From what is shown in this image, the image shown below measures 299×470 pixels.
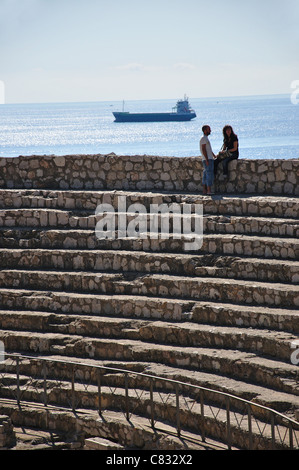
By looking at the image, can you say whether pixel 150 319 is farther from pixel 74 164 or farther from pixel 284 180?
pixel 74 164

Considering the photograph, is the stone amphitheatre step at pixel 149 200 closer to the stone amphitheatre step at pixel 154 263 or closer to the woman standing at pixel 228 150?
the woman standing at pixel 228 150

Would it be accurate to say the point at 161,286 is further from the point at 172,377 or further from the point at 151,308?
the point at 172,377

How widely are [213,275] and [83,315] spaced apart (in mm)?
2453

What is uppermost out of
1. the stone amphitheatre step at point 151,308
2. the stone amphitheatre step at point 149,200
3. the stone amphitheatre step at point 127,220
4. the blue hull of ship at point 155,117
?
the blue hull of ship at point 155,117

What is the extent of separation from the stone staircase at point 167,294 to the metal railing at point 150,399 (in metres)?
0.19

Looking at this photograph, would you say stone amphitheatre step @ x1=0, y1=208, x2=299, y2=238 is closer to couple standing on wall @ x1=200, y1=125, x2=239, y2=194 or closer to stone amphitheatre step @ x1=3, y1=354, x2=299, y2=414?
couple standing on wall @ x1=200, y1=125, x2=239, y2=194

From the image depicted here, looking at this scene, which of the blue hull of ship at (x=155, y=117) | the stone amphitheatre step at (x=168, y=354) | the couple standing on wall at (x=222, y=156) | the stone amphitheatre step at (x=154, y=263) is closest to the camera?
the stone amphitheatre step at (x=168, y=354)

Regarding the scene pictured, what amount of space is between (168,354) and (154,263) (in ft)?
7.93

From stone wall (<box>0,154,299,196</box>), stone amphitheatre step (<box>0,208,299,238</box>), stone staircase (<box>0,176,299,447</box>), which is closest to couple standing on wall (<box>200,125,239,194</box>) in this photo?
stone wall (<box>0,154,299,196</box>)

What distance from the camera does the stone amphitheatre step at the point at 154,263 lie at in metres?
14.5

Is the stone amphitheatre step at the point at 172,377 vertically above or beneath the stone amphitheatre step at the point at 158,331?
beneath

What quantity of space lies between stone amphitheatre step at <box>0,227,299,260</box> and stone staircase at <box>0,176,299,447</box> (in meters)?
0.02

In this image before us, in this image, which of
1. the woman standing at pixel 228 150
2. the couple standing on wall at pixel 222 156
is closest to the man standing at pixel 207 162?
the couple standing on wall at pixel 222 156

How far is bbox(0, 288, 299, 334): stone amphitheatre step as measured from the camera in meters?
13.5
